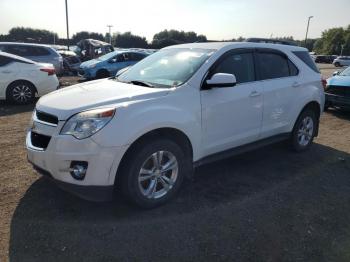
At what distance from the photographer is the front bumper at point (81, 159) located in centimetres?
339

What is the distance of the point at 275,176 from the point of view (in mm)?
5086

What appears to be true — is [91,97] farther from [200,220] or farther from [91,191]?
[200,220]

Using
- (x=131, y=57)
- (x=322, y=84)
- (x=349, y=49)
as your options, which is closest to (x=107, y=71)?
(x=131, y=57)

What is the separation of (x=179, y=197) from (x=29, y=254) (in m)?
1.78

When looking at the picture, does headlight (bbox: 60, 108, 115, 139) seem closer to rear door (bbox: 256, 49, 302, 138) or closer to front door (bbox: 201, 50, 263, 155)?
Answer: front door (bbox: 201, 50, 263, 155)

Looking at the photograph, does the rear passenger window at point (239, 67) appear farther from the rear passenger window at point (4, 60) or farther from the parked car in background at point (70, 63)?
the parked car in background at point (70, 63)

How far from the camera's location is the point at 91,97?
153 inches

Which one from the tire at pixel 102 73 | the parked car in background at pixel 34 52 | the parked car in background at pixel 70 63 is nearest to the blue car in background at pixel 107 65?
the tire at pixel 102 73

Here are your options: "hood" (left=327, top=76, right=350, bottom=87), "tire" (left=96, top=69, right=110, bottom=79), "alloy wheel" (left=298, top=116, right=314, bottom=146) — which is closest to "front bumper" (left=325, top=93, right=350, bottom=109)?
"hood" (left=327, top=76, right=350, bottom=87)

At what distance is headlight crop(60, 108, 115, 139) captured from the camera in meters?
3.42

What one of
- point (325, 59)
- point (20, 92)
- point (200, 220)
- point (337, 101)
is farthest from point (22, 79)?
point (325, 59)

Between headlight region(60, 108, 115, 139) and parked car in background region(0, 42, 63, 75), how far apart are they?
1146 centimetres

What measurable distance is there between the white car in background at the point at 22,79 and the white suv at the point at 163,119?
5620 mm

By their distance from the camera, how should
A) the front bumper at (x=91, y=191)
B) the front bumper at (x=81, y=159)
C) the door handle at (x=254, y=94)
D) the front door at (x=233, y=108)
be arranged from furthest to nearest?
the door handle at (x=254, y=94), the front door at (x=233, y=108), the front bumper at (x=91, y=191), the front bumper at (x=81, y=159)
